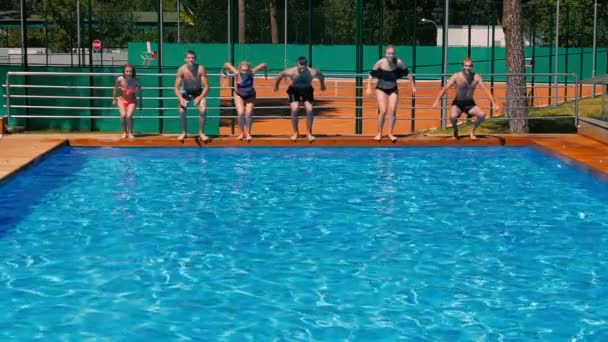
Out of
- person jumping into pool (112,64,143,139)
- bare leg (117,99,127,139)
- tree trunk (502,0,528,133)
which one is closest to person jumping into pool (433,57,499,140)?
tree trunk (502,0,528,133)

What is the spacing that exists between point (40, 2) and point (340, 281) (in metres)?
72.4

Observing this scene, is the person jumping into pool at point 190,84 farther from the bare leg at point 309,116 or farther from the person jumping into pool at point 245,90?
the bare leg at point 309,116

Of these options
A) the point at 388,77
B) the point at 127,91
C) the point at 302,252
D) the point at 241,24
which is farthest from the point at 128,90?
the point at 241,24

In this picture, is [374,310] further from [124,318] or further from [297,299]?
[124,318]

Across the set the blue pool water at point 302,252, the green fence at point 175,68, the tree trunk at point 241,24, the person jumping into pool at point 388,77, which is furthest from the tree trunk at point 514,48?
the tree trunk at point 241,24

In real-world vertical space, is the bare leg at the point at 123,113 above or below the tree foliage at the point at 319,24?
below

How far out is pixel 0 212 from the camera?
34.8 ft

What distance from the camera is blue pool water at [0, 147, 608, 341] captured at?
6.52m

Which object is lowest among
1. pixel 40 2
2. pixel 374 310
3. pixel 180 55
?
pixel 374 310

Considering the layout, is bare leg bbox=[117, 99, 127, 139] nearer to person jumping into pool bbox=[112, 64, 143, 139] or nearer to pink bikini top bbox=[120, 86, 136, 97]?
person jumping into pool bbox=[112, 64, 143, 139]

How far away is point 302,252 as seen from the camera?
876cm

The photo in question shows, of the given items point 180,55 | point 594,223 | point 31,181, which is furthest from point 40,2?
point 594,223

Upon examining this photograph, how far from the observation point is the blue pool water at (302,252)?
6.52 m

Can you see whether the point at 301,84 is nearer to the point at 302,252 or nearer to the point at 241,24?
the point at 302,252
